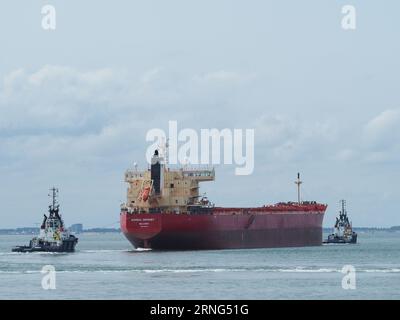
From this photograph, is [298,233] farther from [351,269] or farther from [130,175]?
[351,269]

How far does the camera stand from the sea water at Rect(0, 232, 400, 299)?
47250mm

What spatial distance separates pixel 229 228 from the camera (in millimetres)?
85875

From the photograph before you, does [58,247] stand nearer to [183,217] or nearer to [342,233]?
[183,217]

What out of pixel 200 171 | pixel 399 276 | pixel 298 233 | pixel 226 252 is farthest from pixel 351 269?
pixel 298 233

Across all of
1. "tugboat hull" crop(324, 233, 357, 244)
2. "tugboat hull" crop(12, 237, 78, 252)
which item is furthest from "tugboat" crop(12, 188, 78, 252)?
"tugboat hull" crop(324, 233, 357, 244)

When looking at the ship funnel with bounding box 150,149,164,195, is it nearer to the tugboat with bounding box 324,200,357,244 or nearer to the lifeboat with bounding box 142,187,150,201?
the lifeboat with bounding box 142,187,150,201

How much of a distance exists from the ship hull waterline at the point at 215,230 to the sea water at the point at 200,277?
3085mm

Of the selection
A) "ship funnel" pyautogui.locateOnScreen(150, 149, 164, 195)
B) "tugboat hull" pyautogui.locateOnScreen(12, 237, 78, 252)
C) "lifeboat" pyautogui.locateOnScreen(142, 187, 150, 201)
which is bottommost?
"tugboat hull" pyautogui.locateOnScreen(12, 237, 78, 252)

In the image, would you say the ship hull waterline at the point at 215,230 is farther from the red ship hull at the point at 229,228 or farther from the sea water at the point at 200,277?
the sea water at the point at 200,277

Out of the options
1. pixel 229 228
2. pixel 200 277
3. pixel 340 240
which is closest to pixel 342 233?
pixel 340 240

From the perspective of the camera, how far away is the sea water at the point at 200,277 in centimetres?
4725

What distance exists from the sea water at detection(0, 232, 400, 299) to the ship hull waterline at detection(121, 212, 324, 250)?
3085 mm

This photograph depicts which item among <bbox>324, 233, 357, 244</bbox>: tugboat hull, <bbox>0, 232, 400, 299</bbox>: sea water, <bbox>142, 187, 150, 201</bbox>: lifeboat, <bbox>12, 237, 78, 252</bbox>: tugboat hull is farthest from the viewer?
<bbox>324, 233, 357, 244</bbox>: tugboat hull
